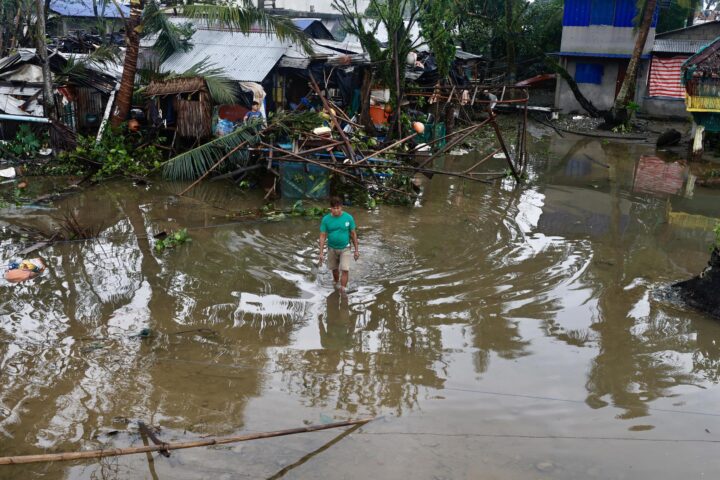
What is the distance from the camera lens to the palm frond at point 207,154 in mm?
12922

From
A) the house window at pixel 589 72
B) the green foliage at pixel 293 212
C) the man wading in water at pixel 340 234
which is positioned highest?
the house window at pixel 589 72

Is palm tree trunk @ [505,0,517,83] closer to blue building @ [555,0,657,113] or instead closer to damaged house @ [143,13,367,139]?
blue building @ [555,0,657,113]

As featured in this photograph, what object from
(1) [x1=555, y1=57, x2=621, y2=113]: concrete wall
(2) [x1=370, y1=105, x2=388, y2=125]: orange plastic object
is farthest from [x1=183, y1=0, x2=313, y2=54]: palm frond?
(1) [x1=555, y1=57, x2=621, y2=113]: concrete wall

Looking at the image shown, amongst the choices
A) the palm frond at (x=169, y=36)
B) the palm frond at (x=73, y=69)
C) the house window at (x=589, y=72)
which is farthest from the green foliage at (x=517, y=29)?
the palm frond at (x=73, y=69)

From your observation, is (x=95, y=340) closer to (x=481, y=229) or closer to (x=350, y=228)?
(x=350, y=228)

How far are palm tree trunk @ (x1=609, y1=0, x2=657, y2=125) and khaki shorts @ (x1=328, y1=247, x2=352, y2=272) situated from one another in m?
17.8

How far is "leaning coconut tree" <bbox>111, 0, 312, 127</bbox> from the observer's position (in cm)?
1374

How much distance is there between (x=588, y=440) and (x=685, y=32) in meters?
25.0

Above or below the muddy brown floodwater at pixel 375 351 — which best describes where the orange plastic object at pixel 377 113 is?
above

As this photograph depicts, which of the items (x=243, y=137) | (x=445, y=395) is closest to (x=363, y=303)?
(x=445, y=395)

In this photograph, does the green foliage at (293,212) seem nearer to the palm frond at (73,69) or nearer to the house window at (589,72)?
the palm frond at (73,69)

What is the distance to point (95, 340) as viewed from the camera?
713 cm

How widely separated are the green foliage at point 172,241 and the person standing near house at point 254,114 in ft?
12.6

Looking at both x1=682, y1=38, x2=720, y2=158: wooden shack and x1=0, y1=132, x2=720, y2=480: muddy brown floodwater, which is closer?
x1=0, y1=132, x2=720, y2=480: muddy brown floodwater
